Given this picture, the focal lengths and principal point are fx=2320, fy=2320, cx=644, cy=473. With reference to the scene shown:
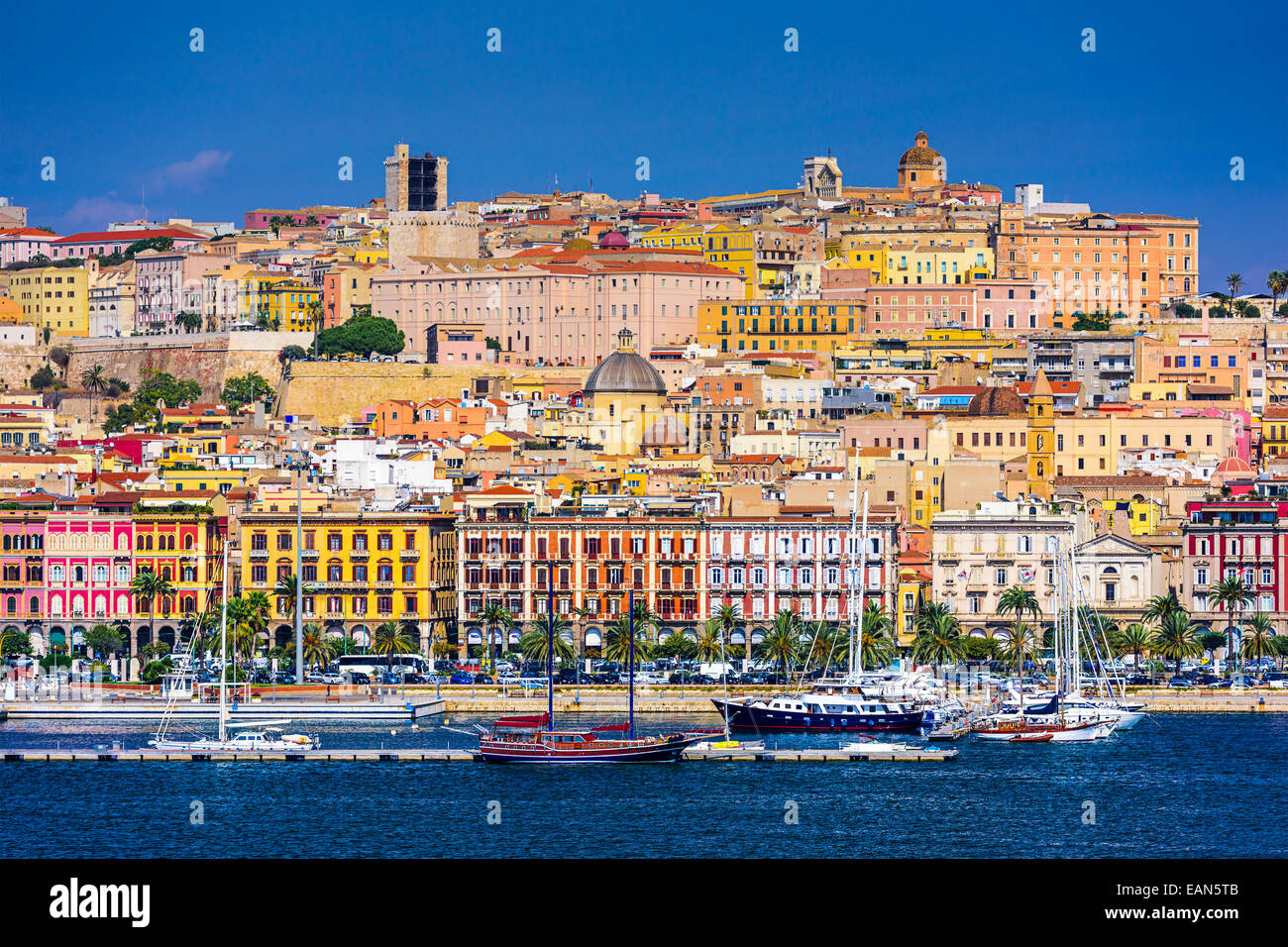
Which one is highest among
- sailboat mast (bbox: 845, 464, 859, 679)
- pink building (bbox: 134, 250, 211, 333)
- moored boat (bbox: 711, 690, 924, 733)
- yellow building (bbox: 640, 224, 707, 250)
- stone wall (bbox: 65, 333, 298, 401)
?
yellow building (bbox: 640, 224, 707, 250)

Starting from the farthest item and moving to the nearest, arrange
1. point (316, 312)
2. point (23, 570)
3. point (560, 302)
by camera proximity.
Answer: point (316, 312) < point (560, 302) < point (23, 570)

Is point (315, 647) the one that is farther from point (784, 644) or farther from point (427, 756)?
point (427, 756)

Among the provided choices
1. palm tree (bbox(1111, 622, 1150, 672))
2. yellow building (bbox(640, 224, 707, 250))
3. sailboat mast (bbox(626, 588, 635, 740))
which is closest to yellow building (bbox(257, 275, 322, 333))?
yellow building (bbox(640, 224, 707, 250))

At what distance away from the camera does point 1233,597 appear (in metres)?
49.8

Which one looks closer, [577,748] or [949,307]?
[577,748]

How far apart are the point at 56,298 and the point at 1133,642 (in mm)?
70440

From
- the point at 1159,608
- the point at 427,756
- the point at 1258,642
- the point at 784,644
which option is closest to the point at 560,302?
the point at 1159,608

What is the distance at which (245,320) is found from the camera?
100m

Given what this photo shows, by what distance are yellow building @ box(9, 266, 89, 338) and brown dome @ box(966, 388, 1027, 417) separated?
2071 inches

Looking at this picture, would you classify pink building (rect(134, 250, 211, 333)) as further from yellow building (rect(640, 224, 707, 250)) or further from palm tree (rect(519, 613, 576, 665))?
palm tree (rect(519, 613, 576, 665))

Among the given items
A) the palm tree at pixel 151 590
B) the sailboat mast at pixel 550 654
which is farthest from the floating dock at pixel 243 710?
the palm tree at pixel 151 590

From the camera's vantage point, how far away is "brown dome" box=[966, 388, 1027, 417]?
214 feet
